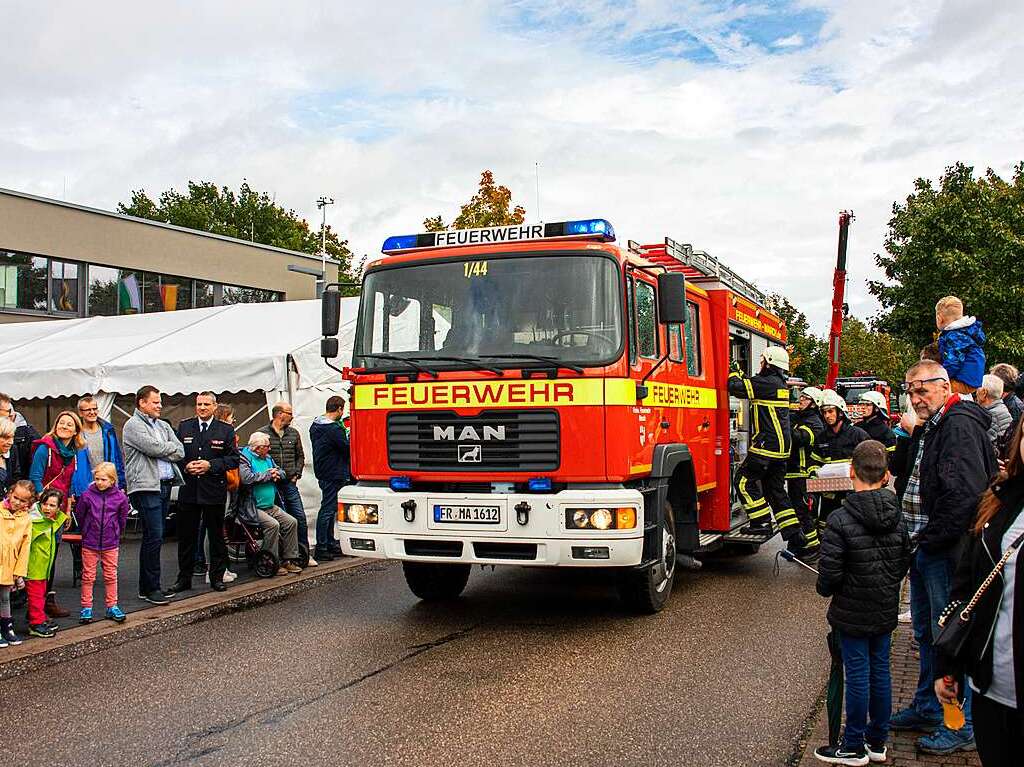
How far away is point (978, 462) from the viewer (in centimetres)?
444

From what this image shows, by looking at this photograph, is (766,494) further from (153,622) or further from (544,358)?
(153,622)

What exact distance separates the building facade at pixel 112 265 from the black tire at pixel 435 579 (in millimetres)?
14328

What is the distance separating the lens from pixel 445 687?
5.77m

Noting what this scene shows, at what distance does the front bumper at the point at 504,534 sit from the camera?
6.68 metres

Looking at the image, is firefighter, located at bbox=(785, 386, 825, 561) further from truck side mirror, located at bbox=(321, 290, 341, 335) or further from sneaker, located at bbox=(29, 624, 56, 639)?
sneaker, located at bbox=(29, 624, 56, 639)

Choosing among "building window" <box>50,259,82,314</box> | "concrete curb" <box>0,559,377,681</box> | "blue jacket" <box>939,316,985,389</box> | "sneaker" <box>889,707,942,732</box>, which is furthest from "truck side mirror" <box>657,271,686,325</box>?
"building window" <box>50,259,82,314</box>

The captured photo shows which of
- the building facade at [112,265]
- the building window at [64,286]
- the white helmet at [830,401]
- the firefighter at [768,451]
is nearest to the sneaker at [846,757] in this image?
the firefighter at [768,451]

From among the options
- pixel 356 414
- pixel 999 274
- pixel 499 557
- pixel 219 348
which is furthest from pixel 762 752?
pixel 999 274

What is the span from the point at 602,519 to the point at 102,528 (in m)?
3.90

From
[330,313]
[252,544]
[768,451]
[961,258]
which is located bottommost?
[252,544]

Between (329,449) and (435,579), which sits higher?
(329,449)

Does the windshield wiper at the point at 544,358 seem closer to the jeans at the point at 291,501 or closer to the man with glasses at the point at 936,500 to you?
the man with glasses at the point at 936,500

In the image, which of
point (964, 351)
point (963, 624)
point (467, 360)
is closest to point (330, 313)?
point (467, 360)

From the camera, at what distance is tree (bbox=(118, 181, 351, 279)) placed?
5891 centimetres
